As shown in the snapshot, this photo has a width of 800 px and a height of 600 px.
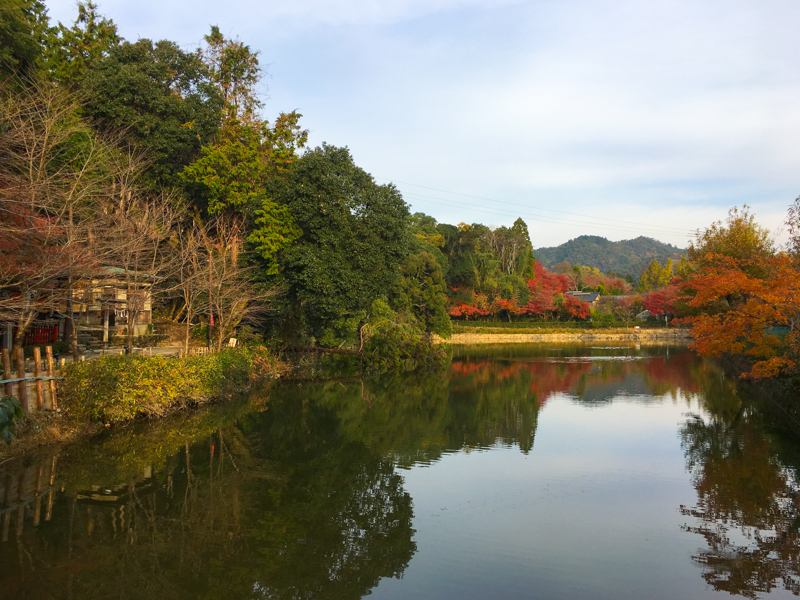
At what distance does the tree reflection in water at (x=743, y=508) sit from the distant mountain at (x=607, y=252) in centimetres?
10619

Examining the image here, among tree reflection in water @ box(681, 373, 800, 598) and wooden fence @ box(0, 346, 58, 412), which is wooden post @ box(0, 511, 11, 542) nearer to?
wooden fence @ box(0, 346, 58, 412)

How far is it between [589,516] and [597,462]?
9.38 ft

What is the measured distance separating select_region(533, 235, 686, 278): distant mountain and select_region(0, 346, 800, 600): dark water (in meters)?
107

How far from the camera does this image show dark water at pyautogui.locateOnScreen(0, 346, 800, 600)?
18.5 feet

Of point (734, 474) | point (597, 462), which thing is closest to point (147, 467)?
point (597, 462)

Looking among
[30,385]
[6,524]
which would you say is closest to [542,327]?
[30,385]

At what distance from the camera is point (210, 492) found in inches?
317

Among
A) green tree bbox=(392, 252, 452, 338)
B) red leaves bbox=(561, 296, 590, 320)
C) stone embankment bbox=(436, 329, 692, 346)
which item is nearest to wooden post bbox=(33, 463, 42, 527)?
green tree bbox=(392, 252, 452, 338)

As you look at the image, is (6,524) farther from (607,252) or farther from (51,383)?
(607,252)

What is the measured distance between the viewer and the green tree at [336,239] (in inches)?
720

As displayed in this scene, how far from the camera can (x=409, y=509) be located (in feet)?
25.3

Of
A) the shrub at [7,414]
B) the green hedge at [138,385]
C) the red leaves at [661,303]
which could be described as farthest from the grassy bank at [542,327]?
the shrub at [7,414]

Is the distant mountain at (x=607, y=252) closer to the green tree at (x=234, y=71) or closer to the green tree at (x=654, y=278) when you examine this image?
the green tree at (x=654, y=278)

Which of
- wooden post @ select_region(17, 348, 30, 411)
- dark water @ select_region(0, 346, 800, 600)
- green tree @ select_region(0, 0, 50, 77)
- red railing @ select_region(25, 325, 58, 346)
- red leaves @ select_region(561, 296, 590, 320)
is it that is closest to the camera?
dark water @ select_region(0, 346, 800, 600)
